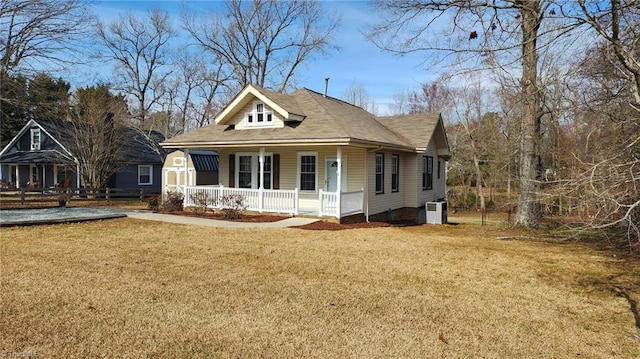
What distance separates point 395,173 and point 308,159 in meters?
4.52

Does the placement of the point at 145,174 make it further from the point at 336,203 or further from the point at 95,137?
the point at 336,203

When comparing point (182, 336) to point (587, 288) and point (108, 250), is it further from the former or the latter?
point (587, 288)

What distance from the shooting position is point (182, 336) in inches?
171

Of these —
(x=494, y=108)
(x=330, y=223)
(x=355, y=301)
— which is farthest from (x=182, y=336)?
(x=494, y=108)

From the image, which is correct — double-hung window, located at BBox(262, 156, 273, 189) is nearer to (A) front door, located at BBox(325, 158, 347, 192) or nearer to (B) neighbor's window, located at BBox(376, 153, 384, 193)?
(A) front door, located at BBox(325, 158, 347, 192)

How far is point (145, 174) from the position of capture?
110 ft

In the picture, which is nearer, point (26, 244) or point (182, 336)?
point (182, 336)

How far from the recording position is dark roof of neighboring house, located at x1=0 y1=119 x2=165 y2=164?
28.8m

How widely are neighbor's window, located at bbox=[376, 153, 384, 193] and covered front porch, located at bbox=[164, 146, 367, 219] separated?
1.26m

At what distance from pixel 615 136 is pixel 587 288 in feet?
17.6

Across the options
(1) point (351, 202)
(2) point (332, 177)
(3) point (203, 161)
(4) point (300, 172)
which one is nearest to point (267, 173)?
(4) point (300, 172)

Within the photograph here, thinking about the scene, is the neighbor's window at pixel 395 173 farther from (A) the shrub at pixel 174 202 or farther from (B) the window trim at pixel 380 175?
(A) the shrub at pixel 174 202

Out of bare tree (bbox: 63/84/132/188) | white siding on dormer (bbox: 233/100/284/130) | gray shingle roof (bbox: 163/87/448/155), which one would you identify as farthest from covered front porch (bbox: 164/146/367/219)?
bare tree (bbox: 63/84/132/188)

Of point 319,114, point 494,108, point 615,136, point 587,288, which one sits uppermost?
point 494,108
